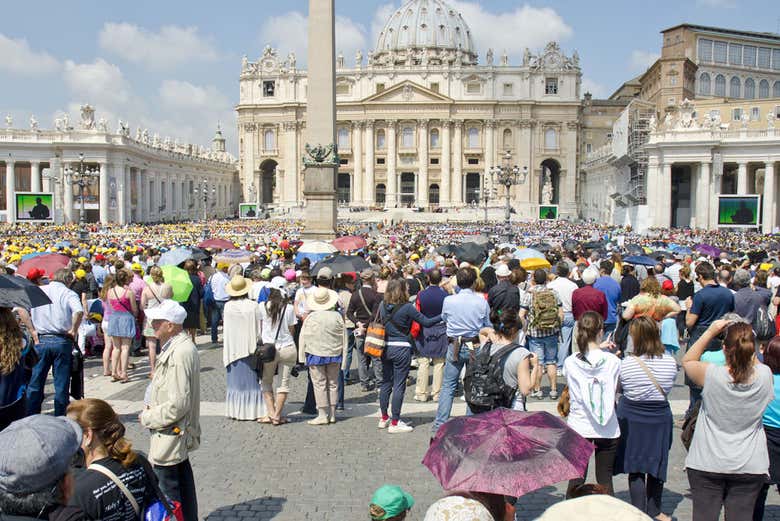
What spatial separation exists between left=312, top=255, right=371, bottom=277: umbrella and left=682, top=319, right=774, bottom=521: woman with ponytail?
8.91 meters

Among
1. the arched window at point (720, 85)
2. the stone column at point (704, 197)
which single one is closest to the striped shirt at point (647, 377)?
the stone column at point (704, 197)

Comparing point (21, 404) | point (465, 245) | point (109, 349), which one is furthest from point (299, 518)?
point (465, 245)

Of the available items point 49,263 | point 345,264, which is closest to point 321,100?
point 345,264

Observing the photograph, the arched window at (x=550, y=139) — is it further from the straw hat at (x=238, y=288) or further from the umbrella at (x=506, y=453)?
the umbrella at (x=506, y=453)

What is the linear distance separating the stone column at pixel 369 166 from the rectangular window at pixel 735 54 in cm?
4135

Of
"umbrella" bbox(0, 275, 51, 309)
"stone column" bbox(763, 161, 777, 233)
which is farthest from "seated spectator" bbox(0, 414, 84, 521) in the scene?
"stone column" bbox(763, 161, 777, 233)

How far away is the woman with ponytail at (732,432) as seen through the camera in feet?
16.1

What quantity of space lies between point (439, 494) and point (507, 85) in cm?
9329

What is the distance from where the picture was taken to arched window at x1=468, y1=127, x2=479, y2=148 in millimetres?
96312

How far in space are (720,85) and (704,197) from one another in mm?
32437

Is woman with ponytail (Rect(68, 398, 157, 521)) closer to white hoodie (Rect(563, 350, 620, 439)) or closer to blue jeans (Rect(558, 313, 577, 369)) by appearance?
white hoodie (Rect(563, 350, 620, 439))

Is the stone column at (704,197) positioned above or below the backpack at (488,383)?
above

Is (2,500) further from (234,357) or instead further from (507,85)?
(507,85)

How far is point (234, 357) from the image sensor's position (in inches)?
358
